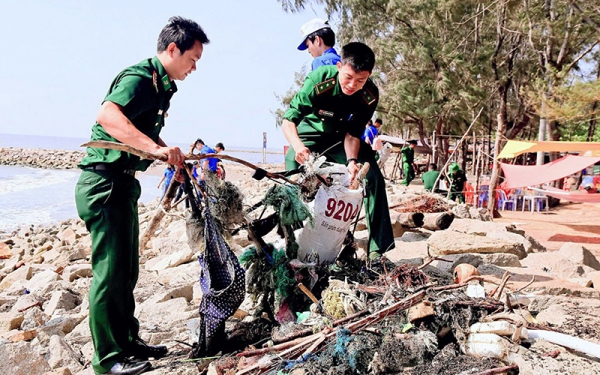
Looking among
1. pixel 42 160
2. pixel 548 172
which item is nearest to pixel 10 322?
pixel 548 172

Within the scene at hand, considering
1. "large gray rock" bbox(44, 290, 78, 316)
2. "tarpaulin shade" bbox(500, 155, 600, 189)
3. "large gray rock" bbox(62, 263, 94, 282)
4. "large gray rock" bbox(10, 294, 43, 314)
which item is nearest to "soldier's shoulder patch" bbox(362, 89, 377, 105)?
"large gray rock" bbox(44, 290, 78, 316)

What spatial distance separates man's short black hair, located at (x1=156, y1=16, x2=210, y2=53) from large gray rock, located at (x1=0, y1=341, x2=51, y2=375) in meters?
2.16

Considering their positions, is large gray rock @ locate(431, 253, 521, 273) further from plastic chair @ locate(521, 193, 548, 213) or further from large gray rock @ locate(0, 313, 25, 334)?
plastic chair @ locate(521, 193, 548, 213)

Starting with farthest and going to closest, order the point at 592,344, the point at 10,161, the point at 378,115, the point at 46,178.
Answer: the point at 10,161 < the point at 46,178 < the point at 378,115 < the point at 592,344

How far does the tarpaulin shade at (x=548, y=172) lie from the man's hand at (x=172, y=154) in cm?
899

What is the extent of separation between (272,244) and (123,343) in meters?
0.99

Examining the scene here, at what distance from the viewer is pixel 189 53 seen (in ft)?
9.10

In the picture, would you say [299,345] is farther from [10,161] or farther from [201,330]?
[10,161]

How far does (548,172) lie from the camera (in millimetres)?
10125

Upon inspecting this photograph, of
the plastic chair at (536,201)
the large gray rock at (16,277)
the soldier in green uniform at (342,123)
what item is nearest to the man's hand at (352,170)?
the soldier in green uniform at (342,123)

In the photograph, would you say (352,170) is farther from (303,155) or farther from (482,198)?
(482,198)

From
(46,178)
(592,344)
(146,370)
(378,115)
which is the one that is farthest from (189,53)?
(46,178)

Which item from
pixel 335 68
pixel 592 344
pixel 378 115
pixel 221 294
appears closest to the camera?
pixel 592 344

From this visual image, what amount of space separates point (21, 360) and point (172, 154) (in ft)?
6.32
